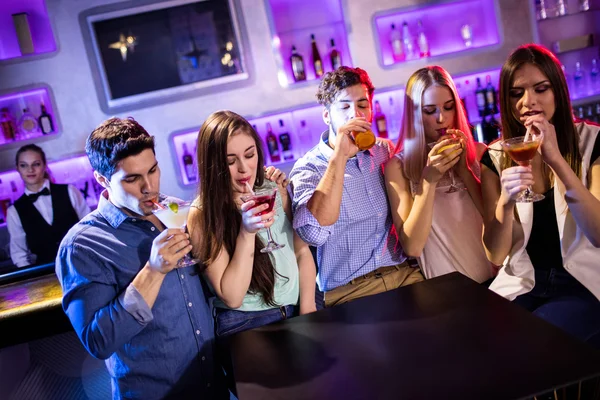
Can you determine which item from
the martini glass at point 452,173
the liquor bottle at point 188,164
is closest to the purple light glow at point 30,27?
the liquor bottle at point 188,164

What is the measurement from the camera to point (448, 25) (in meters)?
4.75

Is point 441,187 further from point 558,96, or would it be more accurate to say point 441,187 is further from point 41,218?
point 41,218

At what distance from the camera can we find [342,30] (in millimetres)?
4512

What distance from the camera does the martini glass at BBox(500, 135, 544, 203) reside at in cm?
179

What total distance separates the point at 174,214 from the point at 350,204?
0.77 m

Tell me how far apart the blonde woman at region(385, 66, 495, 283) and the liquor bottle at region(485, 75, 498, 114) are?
2.77 m

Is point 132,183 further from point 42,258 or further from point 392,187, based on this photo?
point 42,258

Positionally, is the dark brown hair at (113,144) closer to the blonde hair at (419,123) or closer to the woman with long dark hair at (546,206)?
the blonde hair at (419,123)

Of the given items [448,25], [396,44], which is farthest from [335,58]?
[448,25]

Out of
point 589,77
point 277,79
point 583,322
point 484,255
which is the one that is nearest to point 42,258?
point 277,79

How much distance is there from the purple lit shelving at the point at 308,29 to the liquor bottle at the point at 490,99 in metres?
1.33

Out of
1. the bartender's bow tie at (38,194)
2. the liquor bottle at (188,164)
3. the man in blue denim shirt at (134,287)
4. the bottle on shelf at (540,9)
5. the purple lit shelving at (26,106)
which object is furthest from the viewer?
the bottle on shelf at (540,9)

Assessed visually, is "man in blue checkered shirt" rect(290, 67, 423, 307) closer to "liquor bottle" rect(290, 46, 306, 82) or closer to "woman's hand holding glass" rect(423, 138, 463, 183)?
"woman's hand holding glass" rect(423, 138, 463, 183)

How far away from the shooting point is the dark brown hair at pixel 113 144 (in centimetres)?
165
